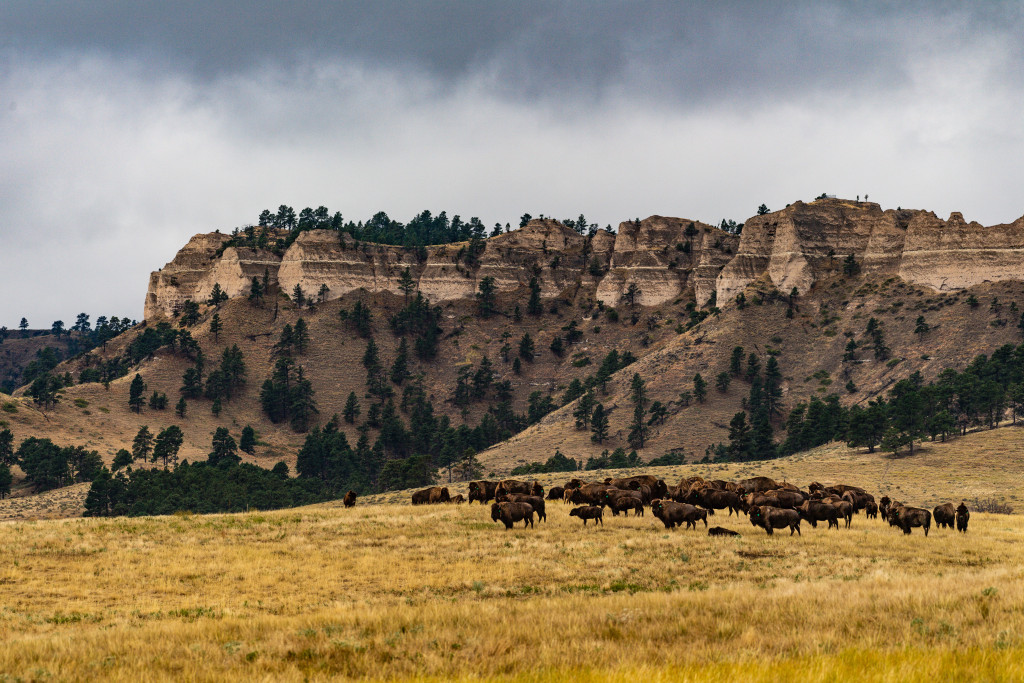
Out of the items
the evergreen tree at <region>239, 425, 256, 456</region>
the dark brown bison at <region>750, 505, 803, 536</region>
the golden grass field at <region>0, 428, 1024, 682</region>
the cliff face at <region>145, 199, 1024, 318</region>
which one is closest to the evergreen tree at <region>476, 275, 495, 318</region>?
the cliff face at <region>145, 199, 1024, 318</region>

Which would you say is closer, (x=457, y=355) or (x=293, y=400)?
(x=293, y=400)

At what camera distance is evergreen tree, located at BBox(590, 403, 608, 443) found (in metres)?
124

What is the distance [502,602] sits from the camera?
17.5m

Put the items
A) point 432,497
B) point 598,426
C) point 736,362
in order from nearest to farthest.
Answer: point 432,497, point 598,426, point 736,362

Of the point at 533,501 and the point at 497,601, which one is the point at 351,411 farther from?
the point at 497,601

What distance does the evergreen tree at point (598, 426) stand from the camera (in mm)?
124062

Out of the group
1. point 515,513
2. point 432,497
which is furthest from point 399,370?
point 515,513

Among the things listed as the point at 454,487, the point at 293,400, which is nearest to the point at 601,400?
the point at 293,400

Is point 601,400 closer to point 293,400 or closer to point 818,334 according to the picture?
point 818,334

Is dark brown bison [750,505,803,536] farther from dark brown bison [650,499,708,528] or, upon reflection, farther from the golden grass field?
dark brown bison [650,499,708,528]

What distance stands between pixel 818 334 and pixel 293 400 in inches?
3649

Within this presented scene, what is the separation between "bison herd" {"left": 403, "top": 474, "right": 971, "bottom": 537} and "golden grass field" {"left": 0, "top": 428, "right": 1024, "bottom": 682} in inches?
27.0

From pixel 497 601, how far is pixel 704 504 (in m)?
18.4

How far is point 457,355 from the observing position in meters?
180
